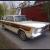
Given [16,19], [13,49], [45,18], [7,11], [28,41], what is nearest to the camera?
[13,49]

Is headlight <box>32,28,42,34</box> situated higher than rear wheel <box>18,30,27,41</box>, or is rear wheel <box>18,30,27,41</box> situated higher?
headlight <box>32,28,42,34</box>

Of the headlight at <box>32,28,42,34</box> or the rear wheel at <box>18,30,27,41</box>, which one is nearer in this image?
the headlight at <box>32,28,42,34</box>

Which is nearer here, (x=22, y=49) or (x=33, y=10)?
(x=22, y=49)

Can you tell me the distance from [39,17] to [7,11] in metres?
21.7

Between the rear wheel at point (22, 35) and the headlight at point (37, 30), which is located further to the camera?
the rear wheel at point (22, 35)

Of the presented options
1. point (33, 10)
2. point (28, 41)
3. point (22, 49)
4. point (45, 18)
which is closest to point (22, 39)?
point (28, 41)

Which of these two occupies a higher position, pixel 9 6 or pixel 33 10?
pixel 9 6

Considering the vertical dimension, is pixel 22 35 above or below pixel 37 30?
below

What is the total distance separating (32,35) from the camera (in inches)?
239

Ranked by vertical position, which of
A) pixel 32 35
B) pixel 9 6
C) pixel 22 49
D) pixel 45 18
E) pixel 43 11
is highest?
pixel 9 6

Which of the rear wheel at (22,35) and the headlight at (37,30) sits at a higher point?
the headlight at (37,30)

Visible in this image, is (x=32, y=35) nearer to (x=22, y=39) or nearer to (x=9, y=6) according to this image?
A: (x=22, y=39)

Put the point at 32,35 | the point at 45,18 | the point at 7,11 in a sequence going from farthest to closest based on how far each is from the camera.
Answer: the point at 7,11
the point at 45,18
the point at 32,35

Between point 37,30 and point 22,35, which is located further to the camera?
point 22,35
